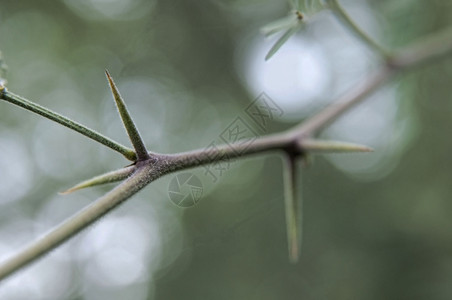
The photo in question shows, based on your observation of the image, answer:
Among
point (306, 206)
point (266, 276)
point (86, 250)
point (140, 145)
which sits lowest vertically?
point (140, 145)

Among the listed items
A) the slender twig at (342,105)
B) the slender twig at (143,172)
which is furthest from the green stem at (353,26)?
the slender twig at (143,172)

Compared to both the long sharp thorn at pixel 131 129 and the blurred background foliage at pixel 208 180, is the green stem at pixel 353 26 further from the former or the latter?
the blurred background foliage at pixel 208 180

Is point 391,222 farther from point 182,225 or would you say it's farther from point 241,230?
point 182,225

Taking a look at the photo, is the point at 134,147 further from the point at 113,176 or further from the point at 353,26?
the point at 353,26

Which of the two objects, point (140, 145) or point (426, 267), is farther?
point (426, 267)

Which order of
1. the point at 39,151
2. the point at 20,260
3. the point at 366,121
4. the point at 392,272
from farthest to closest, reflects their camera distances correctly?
the point at 39,151
the point at 392,272
the point at 366,121
the point at 20,260

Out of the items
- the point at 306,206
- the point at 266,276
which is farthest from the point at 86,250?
the point at 306,206

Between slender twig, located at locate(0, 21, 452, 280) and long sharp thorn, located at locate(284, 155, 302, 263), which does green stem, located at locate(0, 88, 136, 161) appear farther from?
long sharp thorn, located at locate(284, 155, 302, 263)
